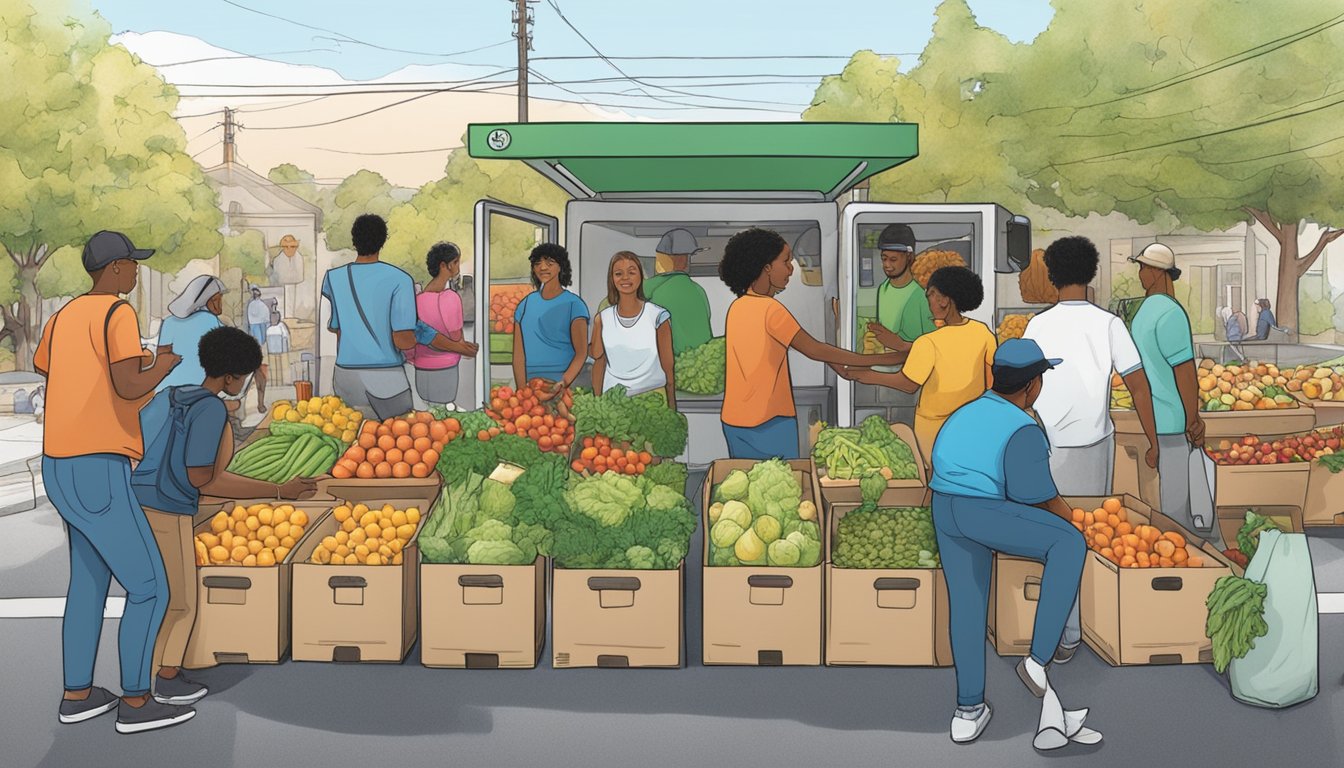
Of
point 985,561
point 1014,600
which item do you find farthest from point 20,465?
point 985,561

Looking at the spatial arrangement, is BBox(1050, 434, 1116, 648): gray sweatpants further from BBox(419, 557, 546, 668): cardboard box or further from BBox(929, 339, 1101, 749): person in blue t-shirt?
BBox(419, 557, 546, 668): cardboard box

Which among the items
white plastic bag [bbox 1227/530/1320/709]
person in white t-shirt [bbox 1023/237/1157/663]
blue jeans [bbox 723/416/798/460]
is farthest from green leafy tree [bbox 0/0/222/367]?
white plastic bag [bbox 1227/530/1320/709]

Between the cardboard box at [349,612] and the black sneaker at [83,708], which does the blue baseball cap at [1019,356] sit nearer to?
the cardboard box at [349,612]

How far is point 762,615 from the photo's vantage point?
5293mm

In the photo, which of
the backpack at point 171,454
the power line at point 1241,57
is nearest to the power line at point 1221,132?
the power line at point 1241,57

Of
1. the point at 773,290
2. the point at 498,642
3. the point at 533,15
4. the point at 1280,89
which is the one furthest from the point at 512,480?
the point at 533,15

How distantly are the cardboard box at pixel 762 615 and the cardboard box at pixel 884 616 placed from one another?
0.26 ft

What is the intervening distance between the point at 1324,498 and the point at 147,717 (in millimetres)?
7901

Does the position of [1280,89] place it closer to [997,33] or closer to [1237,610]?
[997,33]

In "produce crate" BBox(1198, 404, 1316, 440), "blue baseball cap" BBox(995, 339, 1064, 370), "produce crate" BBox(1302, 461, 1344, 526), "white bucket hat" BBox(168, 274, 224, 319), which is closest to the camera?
"blue baseball cap" BBox(995, 339, 1064, 370)

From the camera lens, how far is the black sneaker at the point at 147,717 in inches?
185

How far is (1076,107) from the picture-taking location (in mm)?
26203

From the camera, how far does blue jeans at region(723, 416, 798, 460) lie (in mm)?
6105

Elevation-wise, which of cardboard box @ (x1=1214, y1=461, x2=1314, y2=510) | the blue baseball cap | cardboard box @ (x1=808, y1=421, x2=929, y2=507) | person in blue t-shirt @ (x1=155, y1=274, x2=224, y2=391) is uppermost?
person in blue t-shirt @ (x1=155, y1=274, x2=224, y2=391)
